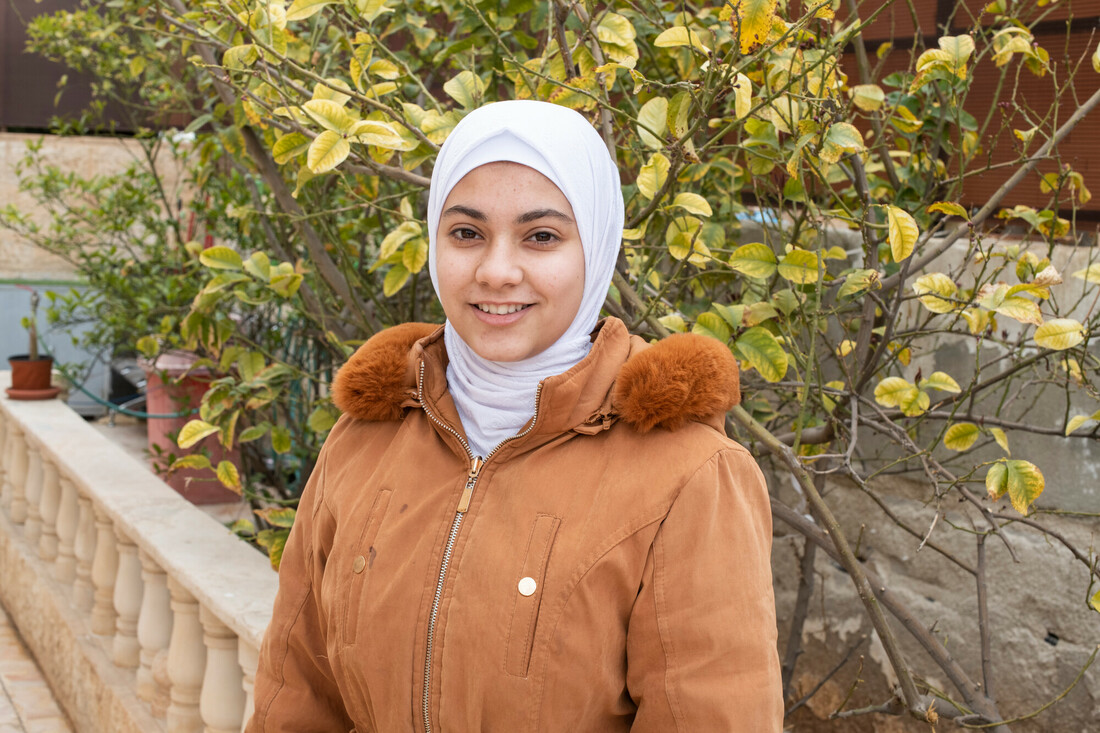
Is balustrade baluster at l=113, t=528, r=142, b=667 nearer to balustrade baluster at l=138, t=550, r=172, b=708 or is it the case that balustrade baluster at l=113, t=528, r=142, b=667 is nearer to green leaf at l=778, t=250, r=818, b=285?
balustrade baluster at l=138, t=550, r=172, b=708

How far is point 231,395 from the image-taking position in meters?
2.68

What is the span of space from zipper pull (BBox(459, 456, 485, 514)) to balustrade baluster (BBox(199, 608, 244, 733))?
50.9 inches

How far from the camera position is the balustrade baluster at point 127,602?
9.89ft

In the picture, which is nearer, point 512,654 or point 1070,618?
point 512,654

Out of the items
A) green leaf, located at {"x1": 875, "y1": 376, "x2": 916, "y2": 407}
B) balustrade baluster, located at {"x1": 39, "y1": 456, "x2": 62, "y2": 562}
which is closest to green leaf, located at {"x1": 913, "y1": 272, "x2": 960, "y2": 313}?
green leaf, located at {"x1": 875, "y1": 376, "x2": 916, "y2": 407}

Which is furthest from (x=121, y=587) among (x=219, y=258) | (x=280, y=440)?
(x=219, y=258)

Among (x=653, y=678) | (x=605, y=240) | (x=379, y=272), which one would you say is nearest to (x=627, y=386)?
(x=605, y=240)

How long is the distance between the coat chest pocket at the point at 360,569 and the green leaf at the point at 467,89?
0.96 m

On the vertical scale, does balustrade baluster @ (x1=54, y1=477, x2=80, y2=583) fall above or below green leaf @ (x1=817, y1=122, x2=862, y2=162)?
below

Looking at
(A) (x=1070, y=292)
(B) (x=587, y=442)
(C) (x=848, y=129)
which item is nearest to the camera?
(B) (x=587, y=442)

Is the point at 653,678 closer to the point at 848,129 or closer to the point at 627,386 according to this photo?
the point at 627,386

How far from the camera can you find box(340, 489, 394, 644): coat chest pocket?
1.41m

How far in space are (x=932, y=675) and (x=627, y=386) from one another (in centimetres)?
185

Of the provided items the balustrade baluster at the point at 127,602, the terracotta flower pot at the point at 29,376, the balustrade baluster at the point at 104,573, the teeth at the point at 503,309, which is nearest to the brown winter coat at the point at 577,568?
the teeth at the point at 503,309
